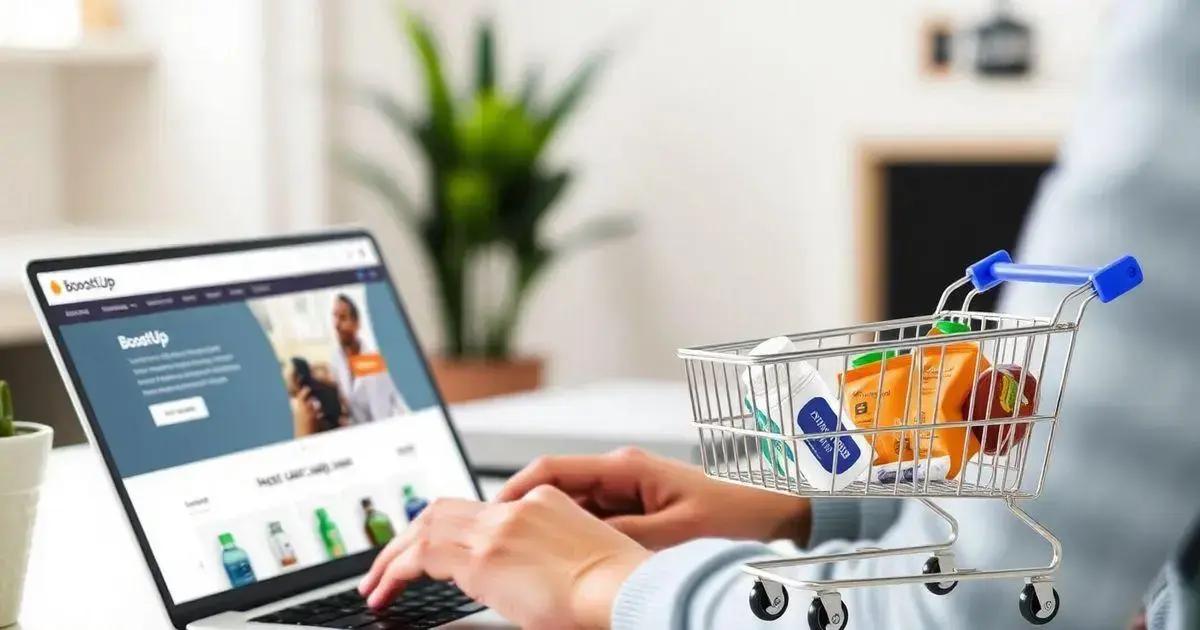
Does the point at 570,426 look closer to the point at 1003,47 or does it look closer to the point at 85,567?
the point at 85,567

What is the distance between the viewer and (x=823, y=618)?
33.1 inches

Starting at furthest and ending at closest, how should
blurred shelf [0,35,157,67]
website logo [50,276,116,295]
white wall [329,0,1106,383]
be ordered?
white wall [329,0,1106,383], blurred shelf [0,35,157,67], website logo [50,276,116,295]

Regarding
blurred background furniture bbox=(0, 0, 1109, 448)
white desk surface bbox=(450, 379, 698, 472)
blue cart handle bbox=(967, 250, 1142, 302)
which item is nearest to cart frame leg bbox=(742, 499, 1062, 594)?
blue cart handle bbox=(967, 250, 1142, 302)

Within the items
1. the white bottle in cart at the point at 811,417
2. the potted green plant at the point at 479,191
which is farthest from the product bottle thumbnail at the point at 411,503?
the potted green plant at the point at 479,191

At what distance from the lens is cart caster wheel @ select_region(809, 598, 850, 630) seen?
841 mm

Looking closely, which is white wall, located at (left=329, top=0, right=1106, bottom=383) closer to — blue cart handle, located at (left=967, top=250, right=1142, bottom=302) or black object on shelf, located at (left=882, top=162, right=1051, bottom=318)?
black object on shelf, located at (left=882, top=162, right=1051, bottom=318)

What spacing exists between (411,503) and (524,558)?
10.0 inches

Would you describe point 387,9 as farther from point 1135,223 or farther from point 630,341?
point 1135,223

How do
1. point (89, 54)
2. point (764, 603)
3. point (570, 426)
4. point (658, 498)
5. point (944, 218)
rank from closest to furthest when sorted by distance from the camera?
point (764, 603)
point (658, 498)
point (570, 426)
point (89, 54)
point (944, 218)

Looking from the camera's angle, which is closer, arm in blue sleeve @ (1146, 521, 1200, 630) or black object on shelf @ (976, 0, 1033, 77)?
arm in blue sleeve @ (1146, 521, 1200, 630)

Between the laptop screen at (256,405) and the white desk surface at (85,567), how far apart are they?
41 mm

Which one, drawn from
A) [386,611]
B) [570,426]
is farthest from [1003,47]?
[386,611]

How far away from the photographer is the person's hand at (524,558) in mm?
976

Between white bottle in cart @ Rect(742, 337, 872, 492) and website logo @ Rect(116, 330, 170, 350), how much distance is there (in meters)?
0.48
